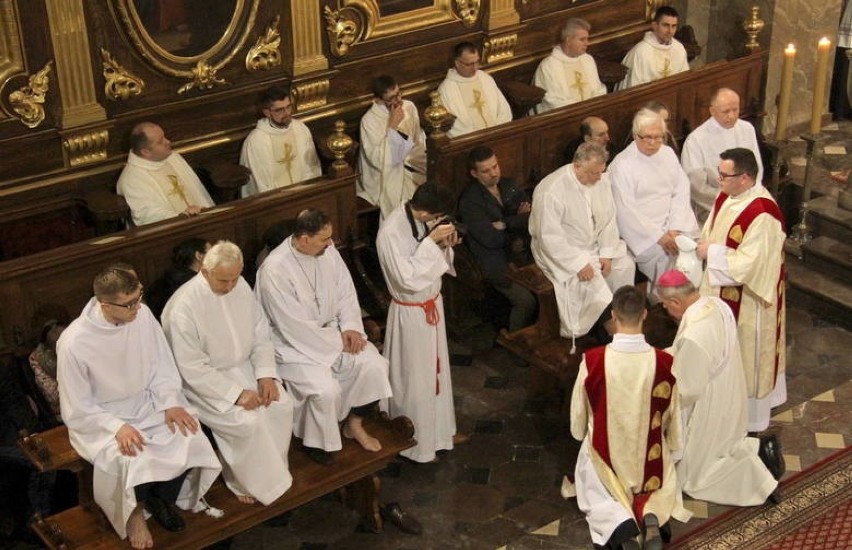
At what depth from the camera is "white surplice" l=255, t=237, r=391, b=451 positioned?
7012mm

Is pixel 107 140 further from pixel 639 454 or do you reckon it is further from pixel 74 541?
pixel 639 454

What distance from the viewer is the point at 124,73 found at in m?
8.41

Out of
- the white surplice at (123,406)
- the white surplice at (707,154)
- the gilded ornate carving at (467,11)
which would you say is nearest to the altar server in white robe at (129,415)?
the white surplice at (123,406)

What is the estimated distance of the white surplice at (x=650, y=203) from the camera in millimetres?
8586

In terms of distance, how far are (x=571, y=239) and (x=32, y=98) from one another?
3.34 meters

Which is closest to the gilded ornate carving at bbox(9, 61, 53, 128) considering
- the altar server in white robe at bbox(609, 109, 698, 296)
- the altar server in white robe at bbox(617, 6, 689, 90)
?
the altar server in white robe at bbox(609, 109, 698, 296)

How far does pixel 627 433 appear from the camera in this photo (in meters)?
6.55

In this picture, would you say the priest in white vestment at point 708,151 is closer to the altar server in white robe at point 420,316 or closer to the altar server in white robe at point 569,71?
the altar server in white robe at point 569,71

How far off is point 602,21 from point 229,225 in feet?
15.2

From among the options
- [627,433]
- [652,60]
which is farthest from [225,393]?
[652,60]

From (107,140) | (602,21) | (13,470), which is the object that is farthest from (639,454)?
(602,21)

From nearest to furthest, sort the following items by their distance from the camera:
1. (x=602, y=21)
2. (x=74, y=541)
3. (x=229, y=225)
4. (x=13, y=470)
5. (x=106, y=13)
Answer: (x=74, y=541), (x=13, y=470), (x=229, y=225), (x=106, y=13), (x=602, y=21)

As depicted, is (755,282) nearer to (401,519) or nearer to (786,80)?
(786,80)

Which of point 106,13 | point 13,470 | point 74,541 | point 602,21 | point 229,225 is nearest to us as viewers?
point 74,541
